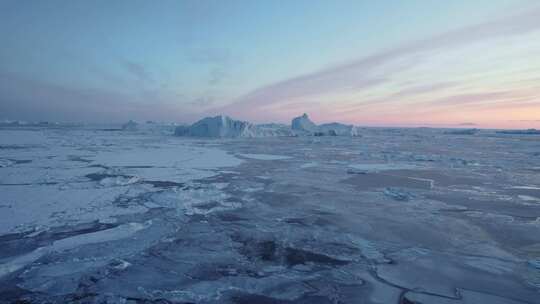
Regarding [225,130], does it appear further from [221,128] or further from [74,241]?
[74,241]

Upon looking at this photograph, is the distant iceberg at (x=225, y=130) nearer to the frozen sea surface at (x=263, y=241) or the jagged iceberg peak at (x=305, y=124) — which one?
the jagged iceberg peak at (x=305, y=124)

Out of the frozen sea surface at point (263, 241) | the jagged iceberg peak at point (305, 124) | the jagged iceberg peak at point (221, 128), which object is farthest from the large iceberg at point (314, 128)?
the frozen sea surface at point (263, 241)

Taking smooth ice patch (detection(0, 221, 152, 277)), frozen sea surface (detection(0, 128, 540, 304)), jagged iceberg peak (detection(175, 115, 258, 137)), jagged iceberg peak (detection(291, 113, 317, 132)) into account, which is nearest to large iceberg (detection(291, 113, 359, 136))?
jagged iceberg peak (detection(291, 113, 317, 132))

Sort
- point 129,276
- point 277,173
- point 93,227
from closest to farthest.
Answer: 1. point 129,276
2. point 93,227
3. point 277,173

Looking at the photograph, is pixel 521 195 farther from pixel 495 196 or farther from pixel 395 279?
pixel 395 279

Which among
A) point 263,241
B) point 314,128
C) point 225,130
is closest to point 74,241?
point 263,241

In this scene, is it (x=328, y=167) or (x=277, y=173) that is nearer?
(x=277, y=173)

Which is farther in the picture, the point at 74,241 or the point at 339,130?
the point at 339,130

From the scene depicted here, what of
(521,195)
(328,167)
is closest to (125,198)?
(328,167)

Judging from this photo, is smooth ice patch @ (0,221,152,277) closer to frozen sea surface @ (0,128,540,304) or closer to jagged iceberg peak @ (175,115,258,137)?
frozen sea surface @ (0,128,540,304)
